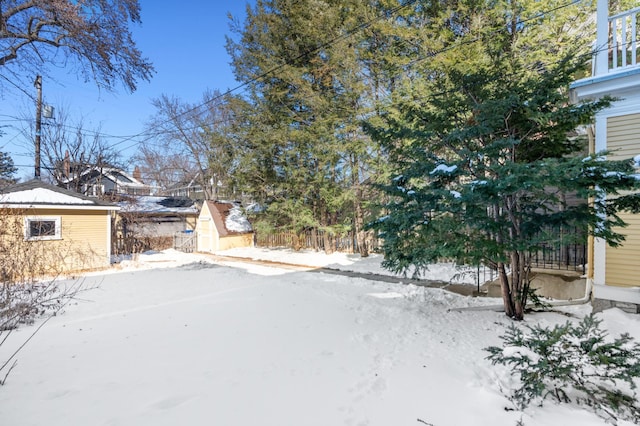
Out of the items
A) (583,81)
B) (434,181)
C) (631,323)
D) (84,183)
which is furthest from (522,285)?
(84,183)

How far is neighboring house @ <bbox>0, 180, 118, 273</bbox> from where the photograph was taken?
10.4m

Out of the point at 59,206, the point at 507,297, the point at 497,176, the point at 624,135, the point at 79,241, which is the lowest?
the point at 507,297

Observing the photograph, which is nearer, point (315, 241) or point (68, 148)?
point (315, 241)

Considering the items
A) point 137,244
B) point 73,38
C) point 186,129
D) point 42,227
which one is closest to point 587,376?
point 73,38

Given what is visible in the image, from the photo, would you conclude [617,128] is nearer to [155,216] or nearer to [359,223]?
[359,223]

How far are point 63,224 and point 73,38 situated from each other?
8.89 meters

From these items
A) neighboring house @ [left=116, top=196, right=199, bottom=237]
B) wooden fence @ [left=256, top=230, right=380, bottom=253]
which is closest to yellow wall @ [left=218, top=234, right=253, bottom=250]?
wooden fence @ [left=256, top=230, right=380, bottom=253]

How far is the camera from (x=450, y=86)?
17.5 ft

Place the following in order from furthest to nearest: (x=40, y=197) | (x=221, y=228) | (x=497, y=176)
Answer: (x=221, y=228) < (x=40, y=197) < (x=497, y=176)

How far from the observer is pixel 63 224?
1116 centimetres

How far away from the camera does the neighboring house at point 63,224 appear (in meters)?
10.4

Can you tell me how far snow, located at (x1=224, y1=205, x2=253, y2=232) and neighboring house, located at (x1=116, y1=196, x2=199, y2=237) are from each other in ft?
13.5

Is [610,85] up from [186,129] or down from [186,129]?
down

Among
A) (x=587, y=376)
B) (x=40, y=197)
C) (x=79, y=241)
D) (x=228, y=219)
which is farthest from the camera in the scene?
(x=228, y=219)
